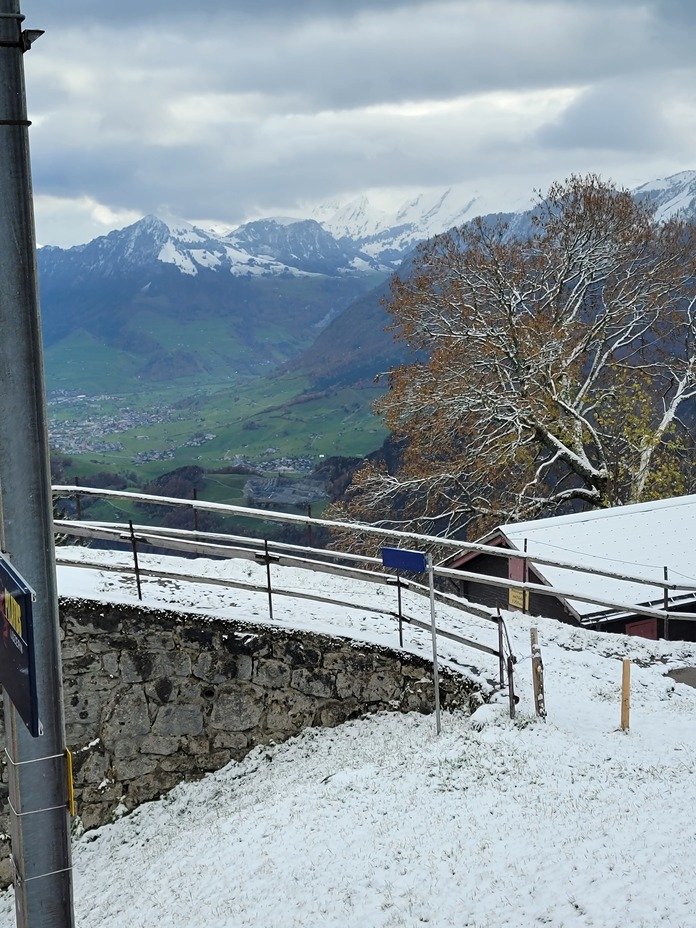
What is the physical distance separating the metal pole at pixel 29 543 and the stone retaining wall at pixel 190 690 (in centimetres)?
588

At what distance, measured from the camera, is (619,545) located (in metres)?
16.0

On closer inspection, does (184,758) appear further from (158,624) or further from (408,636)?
(408,636)

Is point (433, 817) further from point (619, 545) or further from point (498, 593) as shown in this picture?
point (498, 593)

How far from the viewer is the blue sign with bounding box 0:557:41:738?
4.22 metres

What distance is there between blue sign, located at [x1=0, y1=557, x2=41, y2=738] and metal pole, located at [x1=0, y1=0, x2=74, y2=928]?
22 centimetres

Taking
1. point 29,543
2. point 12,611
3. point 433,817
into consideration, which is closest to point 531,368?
point 433,817

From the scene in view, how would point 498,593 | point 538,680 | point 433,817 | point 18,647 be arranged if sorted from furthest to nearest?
1. point 498,593
2. point 538,680
3. point 433,817
4. point 18,647

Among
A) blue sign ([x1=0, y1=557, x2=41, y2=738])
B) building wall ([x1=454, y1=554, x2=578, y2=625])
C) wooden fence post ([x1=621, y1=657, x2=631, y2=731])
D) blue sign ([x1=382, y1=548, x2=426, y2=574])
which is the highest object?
blue sign ([x1=0, y1=557, x2=41, y2=738])

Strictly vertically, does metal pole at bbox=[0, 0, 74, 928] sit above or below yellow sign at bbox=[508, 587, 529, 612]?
above

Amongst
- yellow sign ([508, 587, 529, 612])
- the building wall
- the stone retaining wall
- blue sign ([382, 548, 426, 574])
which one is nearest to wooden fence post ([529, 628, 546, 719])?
the stone retaining wall

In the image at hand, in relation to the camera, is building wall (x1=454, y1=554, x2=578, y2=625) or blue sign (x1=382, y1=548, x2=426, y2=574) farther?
building wall (x1=454, y1=554, x2=578, y2=625)

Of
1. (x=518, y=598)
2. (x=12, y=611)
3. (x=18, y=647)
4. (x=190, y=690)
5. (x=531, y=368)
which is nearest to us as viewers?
(x=18, y=647)

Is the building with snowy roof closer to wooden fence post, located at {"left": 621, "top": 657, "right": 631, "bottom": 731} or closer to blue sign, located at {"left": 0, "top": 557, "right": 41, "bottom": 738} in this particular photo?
wooden fence post, located at {"left": 621, "top": 657, "right": 631, "bottom": 731}

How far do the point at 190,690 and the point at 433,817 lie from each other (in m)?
3.94
